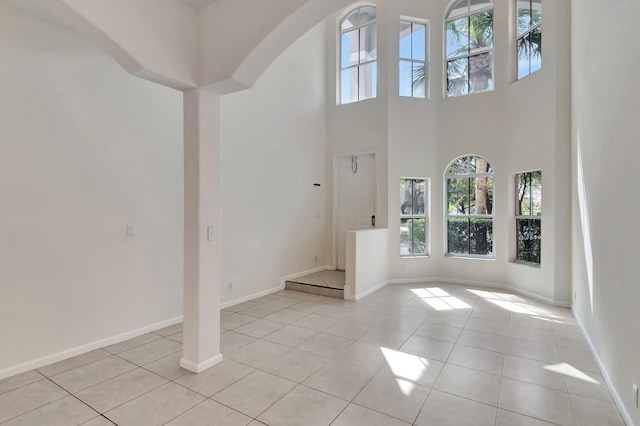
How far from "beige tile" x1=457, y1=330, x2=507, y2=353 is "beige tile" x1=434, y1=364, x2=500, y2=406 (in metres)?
0.58

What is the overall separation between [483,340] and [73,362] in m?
3.95

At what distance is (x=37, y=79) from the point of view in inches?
111

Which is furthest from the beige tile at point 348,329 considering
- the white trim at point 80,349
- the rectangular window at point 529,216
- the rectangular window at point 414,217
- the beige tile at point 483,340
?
the rectangular window at point 529,216

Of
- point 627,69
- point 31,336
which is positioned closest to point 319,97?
point 627,69

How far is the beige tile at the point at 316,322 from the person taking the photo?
384cm

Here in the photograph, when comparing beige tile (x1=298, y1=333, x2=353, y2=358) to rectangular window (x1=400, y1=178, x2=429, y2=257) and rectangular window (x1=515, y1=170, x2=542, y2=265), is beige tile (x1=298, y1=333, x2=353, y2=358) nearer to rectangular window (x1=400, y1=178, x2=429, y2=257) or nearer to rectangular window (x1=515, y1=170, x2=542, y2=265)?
rectangular window (x1=400, y1=178, x2=429, y2=257)

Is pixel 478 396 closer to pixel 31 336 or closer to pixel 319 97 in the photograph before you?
pixel 31 336

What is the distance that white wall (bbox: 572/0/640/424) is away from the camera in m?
2.00

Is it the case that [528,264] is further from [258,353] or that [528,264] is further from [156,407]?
[156,407]

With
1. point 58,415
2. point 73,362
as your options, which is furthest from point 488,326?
point 73,362

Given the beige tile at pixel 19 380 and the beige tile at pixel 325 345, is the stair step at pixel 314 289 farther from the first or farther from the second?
the beige tile at pixel 19 380

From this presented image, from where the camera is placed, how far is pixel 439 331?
3727 millimetres

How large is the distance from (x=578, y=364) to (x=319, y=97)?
5.54m

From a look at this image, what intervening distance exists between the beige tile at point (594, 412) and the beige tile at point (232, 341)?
274 centimetres
